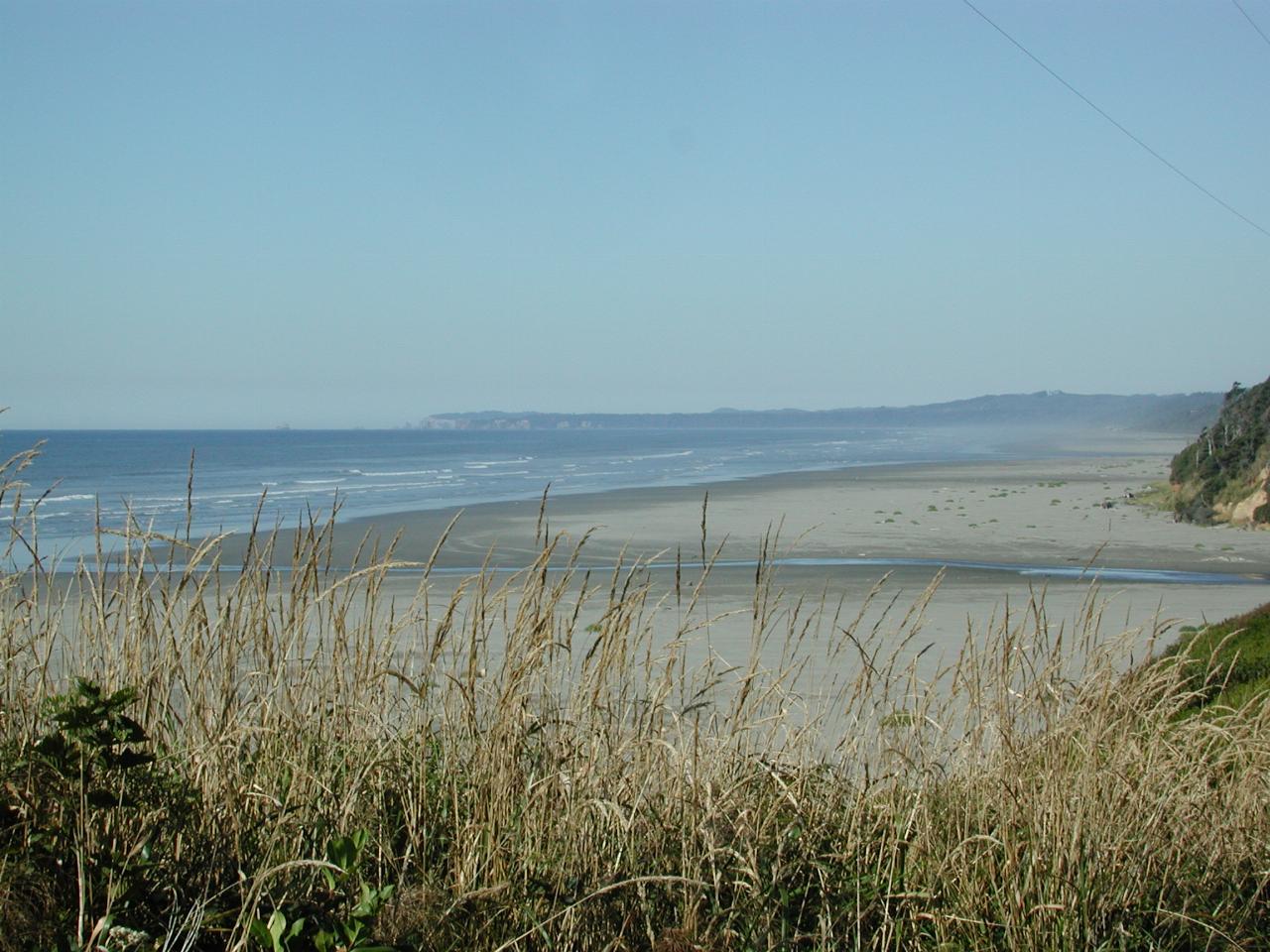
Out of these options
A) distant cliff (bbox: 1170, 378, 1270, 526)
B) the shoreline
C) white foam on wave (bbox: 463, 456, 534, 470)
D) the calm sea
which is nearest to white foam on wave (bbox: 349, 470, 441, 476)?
the calm sea

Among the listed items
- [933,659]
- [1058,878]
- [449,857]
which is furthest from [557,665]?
[933,659]

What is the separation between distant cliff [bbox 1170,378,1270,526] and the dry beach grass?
2422 cm

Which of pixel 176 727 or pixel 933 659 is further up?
pixel 176 727

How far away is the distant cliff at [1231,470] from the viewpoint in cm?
2564

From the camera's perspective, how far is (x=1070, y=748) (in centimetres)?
404

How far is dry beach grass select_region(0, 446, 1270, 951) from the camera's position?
8.95 feet

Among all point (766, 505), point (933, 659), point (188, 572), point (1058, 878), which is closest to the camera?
point (1058, 878)

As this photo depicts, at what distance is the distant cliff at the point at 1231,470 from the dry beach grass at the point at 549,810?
24217mm

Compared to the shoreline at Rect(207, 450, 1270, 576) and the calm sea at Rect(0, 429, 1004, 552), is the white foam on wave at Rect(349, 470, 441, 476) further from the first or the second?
the shoreline at Rect(207, 450, 1270, 576)

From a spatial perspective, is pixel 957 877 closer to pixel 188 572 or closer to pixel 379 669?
pixel 379 669

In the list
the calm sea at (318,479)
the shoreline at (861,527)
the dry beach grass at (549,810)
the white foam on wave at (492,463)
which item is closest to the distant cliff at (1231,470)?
the shoreline at (861,527)

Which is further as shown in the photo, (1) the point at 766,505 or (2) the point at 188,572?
(1) the point at 766,505

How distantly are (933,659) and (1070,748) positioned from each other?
290 inches

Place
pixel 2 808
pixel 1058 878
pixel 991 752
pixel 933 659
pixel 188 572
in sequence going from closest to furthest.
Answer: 1. pixel 2 808
2. pixel 1058 878
3. pixel 188 572
4. pixel 991 752
5. pixel 933 659
